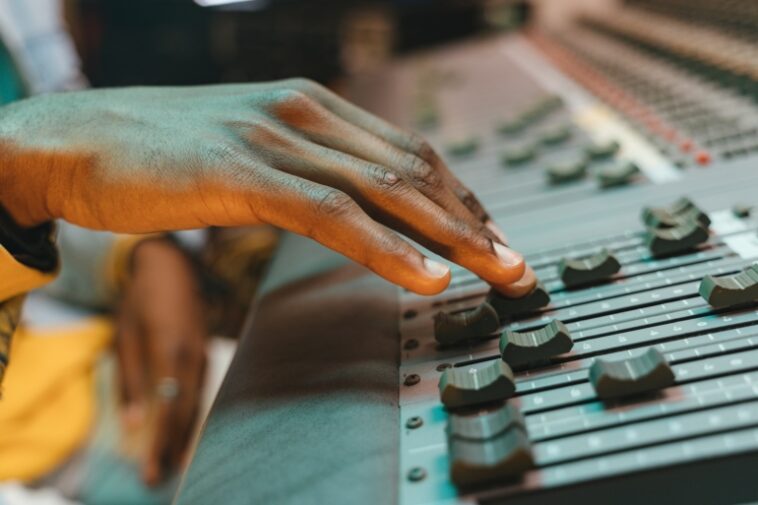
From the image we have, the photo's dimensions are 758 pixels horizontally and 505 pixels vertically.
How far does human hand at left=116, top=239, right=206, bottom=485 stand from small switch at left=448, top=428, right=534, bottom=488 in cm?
119

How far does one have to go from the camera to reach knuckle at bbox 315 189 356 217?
0.69 metres

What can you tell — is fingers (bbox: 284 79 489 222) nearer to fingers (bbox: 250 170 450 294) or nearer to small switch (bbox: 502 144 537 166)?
fingers (bbox: 250 170 450 294)

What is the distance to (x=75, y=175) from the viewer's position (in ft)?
2.61

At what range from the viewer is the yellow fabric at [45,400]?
1.27 metres

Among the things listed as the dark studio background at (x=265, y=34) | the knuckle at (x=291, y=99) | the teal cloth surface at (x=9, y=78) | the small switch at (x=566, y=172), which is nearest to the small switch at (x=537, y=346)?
the knuckle at (x=291, y=99)

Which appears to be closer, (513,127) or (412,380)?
(412,380)

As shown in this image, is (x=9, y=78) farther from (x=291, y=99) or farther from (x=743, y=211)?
(x=743, y=211)

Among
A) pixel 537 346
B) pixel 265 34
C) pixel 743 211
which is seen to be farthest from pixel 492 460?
pixel 265 34

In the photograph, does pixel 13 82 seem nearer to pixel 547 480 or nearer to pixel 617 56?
pixel 617 56

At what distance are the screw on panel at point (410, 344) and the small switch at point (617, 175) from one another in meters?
0.41

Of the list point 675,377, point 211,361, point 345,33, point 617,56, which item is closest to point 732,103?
point 617,56

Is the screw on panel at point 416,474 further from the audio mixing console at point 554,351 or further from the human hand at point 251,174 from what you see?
the human hand at point 251,174

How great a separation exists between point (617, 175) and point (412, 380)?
1.59 ft

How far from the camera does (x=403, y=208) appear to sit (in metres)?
0.73
